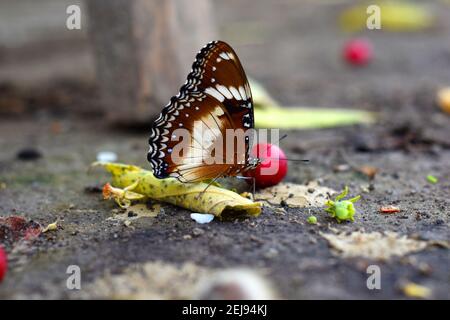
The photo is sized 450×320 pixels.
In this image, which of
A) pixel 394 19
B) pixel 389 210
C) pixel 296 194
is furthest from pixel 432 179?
pixel 394 19

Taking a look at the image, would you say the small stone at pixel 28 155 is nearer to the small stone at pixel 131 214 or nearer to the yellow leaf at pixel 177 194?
the yellow leaf at pixel 177 194

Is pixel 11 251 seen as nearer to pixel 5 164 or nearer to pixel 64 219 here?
pixel 64 219

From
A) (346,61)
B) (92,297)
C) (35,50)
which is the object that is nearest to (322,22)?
(346,61)

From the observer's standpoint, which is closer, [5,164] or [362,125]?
[5,164]

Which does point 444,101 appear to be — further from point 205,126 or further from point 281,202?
point 205,126

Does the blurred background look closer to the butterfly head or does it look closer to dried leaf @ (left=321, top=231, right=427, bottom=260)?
the butterfly head

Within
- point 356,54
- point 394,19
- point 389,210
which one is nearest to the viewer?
point 389,210
